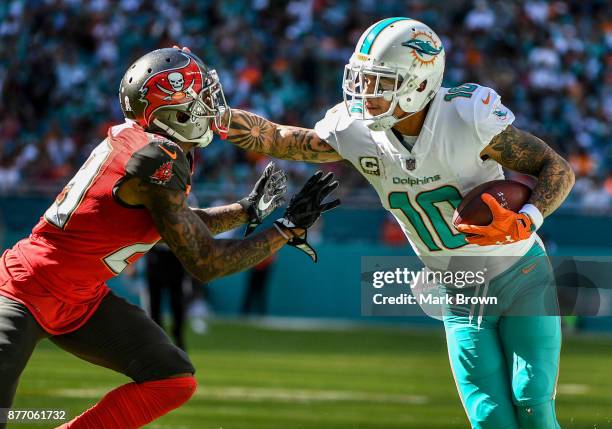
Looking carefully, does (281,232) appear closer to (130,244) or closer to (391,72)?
(130,244)

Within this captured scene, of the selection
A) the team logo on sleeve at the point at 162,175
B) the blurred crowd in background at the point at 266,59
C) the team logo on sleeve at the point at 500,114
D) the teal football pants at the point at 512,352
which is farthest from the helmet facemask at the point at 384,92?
the blurred crowd in background at the point at 266,59

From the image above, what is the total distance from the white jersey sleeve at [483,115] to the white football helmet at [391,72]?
0.62 feet

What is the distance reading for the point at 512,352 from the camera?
14.5 ft

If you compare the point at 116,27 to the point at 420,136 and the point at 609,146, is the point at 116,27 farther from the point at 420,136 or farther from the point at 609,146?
the point at 420,136

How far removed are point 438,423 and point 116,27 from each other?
1223 centimetres

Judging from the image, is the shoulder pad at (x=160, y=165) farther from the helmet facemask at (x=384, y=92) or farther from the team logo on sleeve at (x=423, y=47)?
the team logo on sleeve at (x=423, y=47)

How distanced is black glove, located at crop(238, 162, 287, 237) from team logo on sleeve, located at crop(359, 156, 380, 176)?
1.13 ft

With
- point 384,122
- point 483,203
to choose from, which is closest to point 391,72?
point 384,122

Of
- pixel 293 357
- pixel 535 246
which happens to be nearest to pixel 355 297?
pixel 293 357

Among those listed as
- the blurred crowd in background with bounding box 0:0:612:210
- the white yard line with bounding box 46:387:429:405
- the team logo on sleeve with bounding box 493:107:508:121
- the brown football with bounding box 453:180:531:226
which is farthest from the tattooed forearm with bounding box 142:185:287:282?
the blurred crowd in background with bounding box 0:0:612:210

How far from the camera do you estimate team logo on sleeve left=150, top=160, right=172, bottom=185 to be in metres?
4.00

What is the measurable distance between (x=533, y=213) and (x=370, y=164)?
736 mm

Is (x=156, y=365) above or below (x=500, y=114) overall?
below

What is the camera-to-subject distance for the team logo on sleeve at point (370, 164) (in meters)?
4.65
